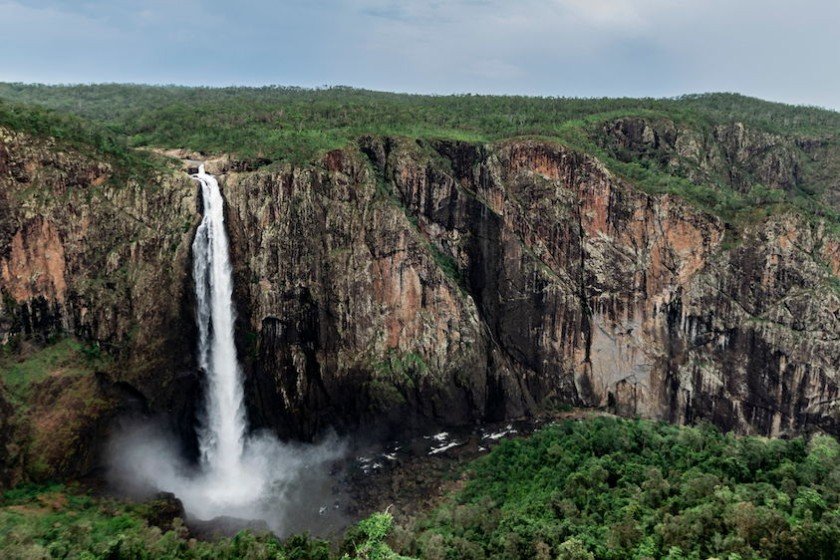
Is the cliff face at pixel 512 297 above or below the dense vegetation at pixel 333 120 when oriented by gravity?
below

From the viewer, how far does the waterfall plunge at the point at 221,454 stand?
91.9 ft

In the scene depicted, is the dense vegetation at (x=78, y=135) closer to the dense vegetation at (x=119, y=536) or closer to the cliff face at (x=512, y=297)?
the cliff face at (x=512, y=297)

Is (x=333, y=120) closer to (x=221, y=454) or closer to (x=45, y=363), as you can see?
(x=221, y=454)

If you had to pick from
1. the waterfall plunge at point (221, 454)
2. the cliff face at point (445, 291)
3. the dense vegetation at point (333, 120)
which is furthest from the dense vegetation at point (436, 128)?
the waterfall plunge at point (221, 454)

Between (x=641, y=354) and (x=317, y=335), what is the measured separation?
21.0 meters

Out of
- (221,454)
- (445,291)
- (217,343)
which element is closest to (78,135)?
(217,343)

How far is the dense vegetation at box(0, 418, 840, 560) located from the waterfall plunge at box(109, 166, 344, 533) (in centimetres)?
339

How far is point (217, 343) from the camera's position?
32656mm

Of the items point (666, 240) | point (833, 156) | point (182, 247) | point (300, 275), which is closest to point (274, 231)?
point (300, 275)

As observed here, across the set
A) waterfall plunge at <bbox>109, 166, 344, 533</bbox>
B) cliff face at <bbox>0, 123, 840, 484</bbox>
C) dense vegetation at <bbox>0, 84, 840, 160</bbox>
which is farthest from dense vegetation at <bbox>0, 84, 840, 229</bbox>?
waterfall plunge at <bbox>109, 166, 344, 533</bbox>

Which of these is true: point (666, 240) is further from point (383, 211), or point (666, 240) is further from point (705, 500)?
point (705, 500)

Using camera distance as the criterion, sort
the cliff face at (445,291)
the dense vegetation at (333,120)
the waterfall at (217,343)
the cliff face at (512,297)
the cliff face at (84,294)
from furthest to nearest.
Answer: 1. the dense vegetation at (333,120)
2. the cliff face at (512,297)
3. the waterfall at (217,343)
4. the cliff face at (445,291)
5. the cliff face at (84,294)

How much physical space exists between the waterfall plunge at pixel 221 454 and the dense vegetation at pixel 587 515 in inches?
133

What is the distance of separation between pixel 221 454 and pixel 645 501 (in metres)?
21.1
